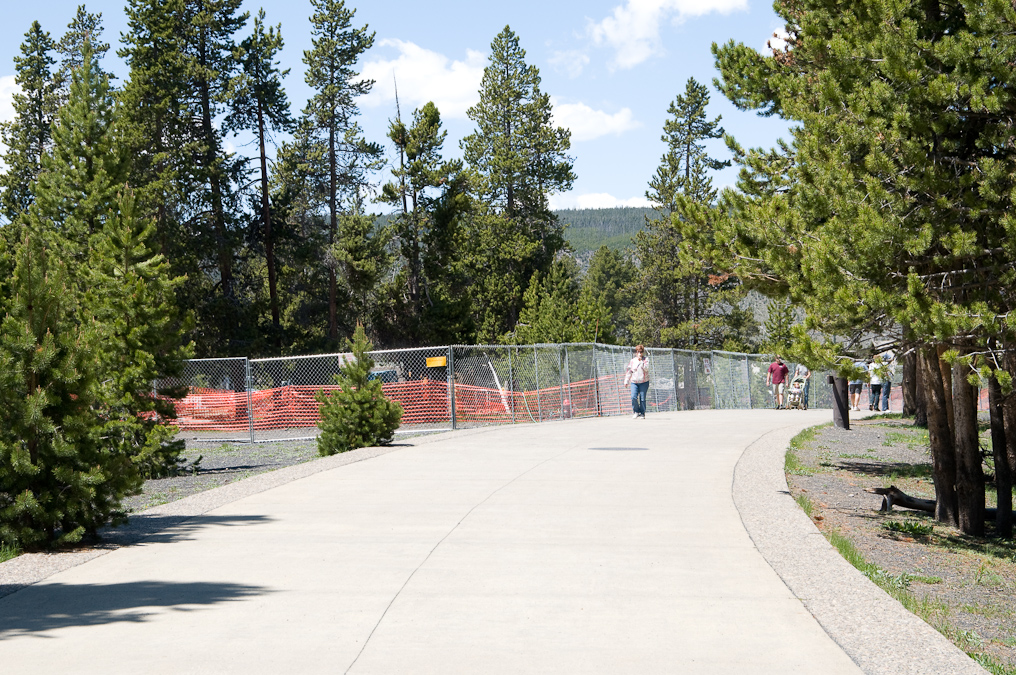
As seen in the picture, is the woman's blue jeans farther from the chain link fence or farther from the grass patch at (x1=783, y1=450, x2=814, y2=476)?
the grass patch at (x1=783, y1=450, x2=814, y2=476)

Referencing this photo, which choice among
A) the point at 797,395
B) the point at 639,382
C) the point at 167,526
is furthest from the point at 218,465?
the point at 797,395

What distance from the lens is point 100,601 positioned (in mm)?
6137

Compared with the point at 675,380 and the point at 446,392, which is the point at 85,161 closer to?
the point at 446,392

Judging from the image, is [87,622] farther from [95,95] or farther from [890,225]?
[95,95]

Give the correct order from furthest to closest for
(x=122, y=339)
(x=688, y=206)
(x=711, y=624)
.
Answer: (x=122, y=339)
(x=688, y=206)
(x=711, y=624)

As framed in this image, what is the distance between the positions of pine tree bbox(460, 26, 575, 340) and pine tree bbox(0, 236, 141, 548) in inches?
2109

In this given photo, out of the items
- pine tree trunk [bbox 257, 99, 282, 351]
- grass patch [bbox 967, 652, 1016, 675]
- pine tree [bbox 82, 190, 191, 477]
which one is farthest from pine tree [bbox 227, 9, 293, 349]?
grass patch [bbox 967, 652, 1016, 675]

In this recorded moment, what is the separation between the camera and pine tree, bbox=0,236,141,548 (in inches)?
303

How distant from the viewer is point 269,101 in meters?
47.8

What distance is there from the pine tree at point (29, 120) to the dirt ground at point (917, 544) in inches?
1714

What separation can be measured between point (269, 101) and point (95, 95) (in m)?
20.8

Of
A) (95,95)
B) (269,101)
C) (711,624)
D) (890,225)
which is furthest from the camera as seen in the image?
(269,101)

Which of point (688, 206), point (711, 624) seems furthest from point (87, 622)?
point (688, 206)

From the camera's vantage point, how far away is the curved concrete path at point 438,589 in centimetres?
492
